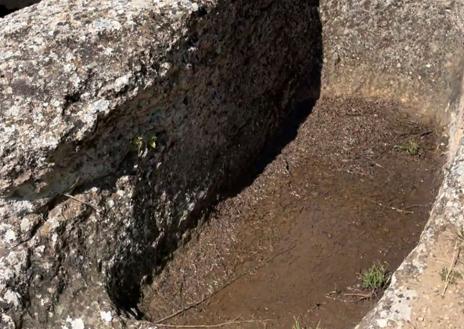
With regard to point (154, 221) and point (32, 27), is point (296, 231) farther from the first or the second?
point (32, 27)

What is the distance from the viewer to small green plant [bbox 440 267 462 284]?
3.17 m

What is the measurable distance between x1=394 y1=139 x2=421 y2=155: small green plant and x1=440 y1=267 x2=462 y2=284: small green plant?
1.90 metres

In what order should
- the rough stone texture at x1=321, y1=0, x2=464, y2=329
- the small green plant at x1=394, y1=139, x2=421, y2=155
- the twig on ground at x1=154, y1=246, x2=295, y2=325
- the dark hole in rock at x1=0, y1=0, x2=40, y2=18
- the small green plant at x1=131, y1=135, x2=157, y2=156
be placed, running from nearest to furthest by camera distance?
the small green plant at x1=131, y1=135, x2=157, y2=156 → the twig on ground at x1=154, y1=246, x2=295, y2=325 → the small green plant at x1=394, y1=139, x2=421, y2=155 → the rough stone texture at x1=321, y1=0, x2=464, y2=329 → the dark hole in rock at x1=0, y1=0, x2=40, y2=18

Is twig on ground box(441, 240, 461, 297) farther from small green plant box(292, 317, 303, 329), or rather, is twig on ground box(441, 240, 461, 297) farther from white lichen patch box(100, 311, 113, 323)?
white lichen patch box(100, 311, 113, 323)

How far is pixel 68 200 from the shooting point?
375cm

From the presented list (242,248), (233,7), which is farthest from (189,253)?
(233,7)

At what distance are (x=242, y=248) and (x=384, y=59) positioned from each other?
1.79 metres

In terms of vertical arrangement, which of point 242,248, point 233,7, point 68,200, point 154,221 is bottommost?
point 242,248

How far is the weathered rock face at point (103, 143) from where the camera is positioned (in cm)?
355

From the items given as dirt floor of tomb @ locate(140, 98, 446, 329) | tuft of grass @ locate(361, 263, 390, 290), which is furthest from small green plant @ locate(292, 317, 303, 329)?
tuft of grass @ locate(361, 263, 390, 290)

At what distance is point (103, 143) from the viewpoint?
3.79 m

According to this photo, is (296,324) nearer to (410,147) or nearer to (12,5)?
(410,147)

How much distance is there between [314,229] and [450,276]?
144 cm

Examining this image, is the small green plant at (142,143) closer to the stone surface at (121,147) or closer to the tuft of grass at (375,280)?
the stone surface at (121,147)
